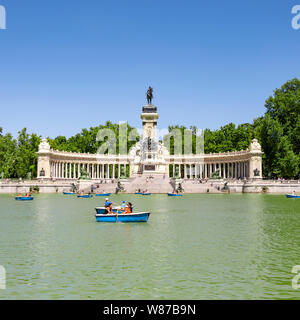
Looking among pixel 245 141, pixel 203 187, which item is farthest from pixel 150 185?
pixel 245 141

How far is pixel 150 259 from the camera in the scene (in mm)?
15383

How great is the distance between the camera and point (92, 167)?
100 m

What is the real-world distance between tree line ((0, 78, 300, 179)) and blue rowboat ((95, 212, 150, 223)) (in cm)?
5462

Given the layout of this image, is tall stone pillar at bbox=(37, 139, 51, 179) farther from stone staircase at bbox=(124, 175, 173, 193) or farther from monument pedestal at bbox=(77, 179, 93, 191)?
stone staircase at bbox=(124, 175, 173, 193)

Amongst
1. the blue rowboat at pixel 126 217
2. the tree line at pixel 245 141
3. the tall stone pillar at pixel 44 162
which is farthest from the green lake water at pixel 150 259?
the tall stone pillar at pixel 44 162

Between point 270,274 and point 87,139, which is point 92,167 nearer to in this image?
point 87,139

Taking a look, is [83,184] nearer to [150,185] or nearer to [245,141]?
[150,185]

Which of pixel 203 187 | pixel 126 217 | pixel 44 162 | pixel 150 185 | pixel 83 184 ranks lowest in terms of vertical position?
pixel 126 217

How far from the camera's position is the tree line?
Result: 7481cm

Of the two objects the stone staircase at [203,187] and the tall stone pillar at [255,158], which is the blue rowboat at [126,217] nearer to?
the stone staircase at [203,187]

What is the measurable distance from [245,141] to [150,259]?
291 feet
